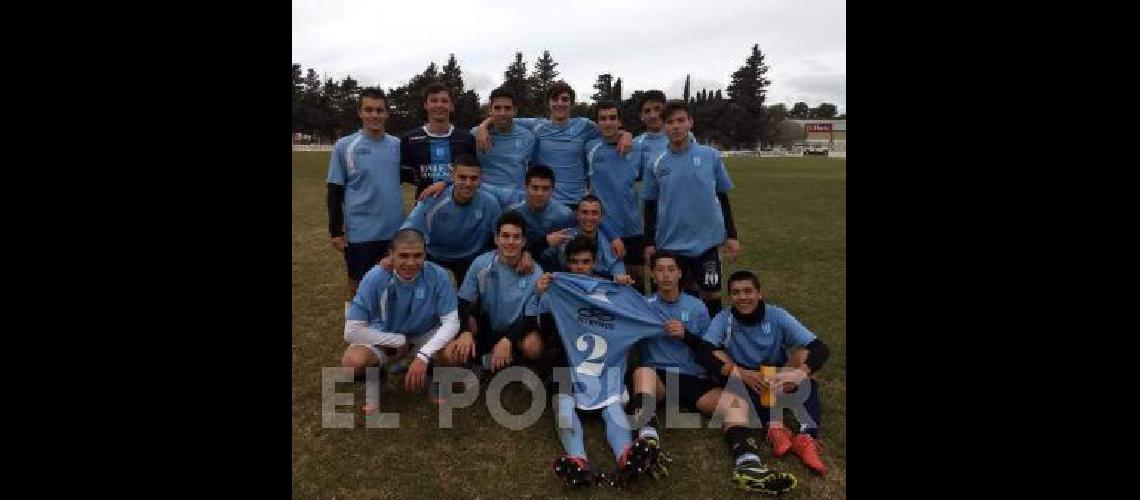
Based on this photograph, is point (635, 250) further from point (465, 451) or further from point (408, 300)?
point (465, 451)

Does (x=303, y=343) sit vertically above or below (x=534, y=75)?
below

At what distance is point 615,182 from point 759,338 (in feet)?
7.04

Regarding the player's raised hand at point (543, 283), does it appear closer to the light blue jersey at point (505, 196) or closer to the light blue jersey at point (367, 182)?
the light blue jersey at point (505, 196)

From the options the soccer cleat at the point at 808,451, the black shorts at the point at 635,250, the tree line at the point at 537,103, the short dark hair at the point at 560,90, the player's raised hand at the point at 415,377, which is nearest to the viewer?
the soccer cleat at the point at 808,451

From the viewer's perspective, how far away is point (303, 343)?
5625mm

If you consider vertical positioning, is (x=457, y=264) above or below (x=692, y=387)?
above

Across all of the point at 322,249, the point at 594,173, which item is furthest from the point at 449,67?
the point at 594,173

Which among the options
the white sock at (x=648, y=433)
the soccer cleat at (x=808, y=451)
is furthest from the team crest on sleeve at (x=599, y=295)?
the soccer cleat at (x=808, y=451)

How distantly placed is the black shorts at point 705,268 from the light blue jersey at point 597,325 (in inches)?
35.6

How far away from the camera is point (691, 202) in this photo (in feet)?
16.5

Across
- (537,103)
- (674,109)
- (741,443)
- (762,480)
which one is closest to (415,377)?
(741,443)

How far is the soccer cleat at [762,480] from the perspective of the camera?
129 inches
